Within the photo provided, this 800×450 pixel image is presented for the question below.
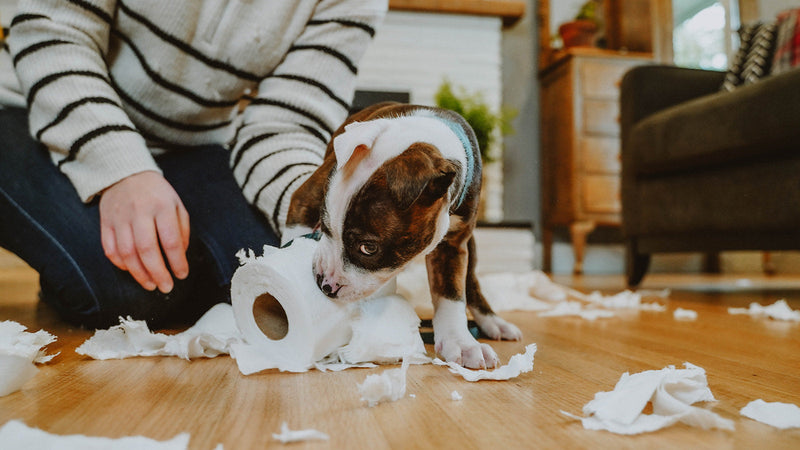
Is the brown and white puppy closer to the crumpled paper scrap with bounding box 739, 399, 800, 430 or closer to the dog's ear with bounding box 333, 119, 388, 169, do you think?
the dog's ear with bounding box 333, 119, 388, 169

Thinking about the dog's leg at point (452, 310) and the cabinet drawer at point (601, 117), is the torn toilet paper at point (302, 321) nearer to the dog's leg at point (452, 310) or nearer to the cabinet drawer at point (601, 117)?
the dog's leg at point (452, 310)

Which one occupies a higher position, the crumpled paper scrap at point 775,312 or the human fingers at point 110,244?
the human fingers at point 110,244

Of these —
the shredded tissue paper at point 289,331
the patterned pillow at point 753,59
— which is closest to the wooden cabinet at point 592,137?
the patterned pillow at point 753,59

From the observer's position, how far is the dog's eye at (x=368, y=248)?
0.86 meters

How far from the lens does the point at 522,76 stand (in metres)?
4.47

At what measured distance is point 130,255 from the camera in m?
1.08

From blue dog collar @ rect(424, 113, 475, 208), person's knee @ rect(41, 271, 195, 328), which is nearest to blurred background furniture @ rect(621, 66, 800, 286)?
Answer: blue dog collar @ rect(424, 113, 475, 208)

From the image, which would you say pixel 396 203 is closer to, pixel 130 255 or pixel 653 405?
pixel 653 405

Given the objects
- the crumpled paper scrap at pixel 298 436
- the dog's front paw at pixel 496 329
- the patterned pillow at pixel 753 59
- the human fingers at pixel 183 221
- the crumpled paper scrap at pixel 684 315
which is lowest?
the crumpled paper scrap at pixel 684 315

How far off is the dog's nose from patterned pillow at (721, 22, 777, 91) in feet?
7.63

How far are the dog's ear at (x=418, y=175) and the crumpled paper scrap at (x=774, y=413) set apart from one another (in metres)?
0.45

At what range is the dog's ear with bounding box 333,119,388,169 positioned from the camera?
82cm

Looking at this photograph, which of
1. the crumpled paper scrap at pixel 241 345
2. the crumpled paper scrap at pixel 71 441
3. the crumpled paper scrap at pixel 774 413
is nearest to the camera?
the crumpled paper scrap at pixel 71 441

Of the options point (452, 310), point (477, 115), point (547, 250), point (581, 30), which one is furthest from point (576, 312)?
point (581, 30)
